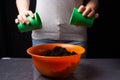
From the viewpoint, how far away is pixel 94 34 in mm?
1604

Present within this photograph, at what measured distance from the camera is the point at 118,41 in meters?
1.63

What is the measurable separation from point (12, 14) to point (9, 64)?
72 centimetres

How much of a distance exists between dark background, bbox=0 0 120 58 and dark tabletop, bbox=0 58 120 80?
63 centimetres

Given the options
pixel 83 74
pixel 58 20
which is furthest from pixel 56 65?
pixel 58 20

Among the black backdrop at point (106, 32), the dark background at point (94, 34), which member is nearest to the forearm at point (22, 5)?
the dark background at point (94, 34)

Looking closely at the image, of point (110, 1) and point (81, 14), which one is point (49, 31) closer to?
point (81, 14)

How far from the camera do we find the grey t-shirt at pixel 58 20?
1.06 m

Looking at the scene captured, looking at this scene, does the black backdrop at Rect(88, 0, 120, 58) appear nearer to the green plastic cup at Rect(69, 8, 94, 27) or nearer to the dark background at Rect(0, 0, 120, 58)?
the dark background at Rect(0, 0, 120, 58)

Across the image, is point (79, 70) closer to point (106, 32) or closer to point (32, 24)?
point (32, 24)

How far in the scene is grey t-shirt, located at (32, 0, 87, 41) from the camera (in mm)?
1062

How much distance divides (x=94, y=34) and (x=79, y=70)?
751mm

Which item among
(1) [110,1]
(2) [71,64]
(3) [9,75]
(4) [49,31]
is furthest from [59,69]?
(1) [110,1]

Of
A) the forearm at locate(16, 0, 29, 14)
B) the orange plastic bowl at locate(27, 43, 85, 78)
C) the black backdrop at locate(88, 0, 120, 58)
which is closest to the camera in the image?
the orange plastic bowl at locate(27, 43, 85, 78)

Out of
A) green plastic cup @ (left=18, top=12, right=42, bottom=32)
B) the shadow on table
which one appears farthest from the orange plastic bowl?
green plastic cup @ (left=18, top=12, right=42, bottom=32)
